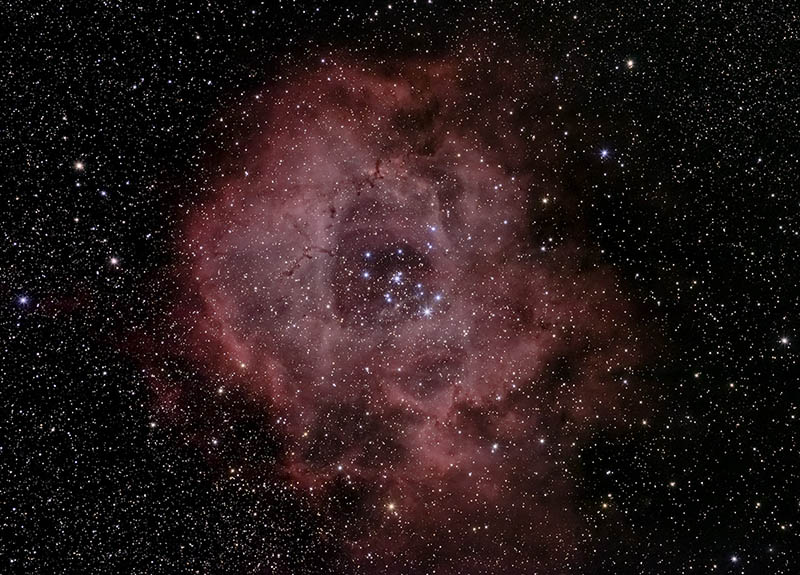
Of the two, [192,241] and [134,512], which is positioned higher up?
[192,241]

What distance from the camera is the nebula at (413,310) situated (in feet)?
14.8

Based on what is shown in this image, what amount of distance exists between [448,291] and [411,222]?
27.9 inches

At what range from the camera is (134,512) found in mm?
4559

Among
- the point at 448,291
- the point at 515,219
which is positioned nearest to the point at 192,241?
the point at 448,291

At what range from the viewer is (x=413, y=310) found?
4.88 metres

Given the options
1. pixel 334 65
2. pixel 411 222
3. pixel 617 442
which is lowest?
pixel 617 442

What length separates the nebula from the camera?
14.8ft

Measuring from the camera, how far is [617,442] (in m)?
4.98

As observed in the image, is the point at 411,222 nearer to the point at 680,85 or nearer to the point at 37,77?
the point at 680,85

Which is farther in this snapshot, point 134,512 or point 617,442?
point 617,442

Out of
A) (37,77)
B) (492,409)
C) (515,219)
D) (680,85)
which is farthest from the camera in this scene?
(492,409)

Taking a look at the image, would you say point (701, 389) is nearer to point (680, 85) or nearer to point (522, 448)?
point (522, 448)

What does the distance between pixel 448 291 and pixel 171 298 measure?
7.82 feet

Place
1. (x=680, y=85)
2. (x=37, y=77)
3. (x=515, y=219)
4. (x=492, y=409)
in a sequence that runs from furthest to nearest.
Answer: (x=492, y=409) → (x=515, y=219) → (x=680, y=85) → (x=37, y=77)
